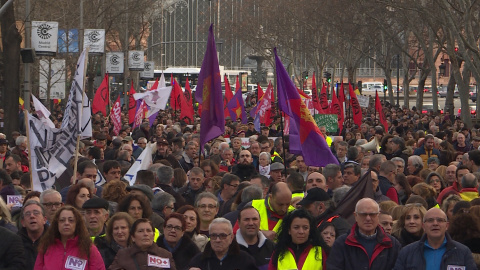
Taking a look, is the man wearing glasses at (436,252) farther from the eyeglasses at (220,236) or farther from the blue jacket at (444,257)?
the eyeglasses at (220,236)

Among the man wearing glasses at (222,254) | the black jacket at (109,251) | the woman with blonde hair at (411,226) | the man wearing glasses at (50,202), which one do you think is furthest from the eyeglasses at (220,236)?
the man wearing glasses at (50,202)

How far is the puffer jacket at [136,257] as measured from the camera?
26.7 ft

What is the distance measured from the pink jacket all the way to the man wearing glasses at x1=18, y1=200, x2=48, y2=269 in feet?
1.54

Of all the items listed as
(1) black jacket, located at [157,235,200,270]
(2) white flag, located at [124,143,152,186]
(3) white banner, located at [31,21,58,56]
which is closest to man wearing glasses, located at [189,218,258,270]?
(1) black jacket, located at [157,235,200,270]

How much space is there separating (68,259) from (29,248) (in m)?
0.65

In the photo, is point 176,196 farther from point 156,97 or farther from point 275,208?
point 156,97

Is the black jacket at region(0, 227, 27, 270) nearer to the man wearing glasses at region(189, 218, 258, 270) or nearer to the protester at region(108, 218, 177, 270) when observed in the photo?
the protester at region(108, 218, 177, 270)

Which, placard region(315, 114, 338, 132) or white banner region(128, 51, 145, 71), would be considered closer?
placard region(315, 114, 338, 132)

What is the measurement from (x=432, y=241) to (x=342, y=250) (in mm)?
611

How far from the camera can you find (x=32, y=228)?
859cm

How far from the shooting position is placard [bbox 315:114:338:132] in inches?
947

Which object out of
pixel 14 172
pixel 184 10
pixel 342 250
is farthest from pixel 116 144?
pixel 184 10

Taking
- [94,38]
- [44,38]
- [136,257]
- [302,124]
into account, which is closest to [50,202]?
[136,257]

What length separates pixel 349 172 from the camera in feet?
41.3
